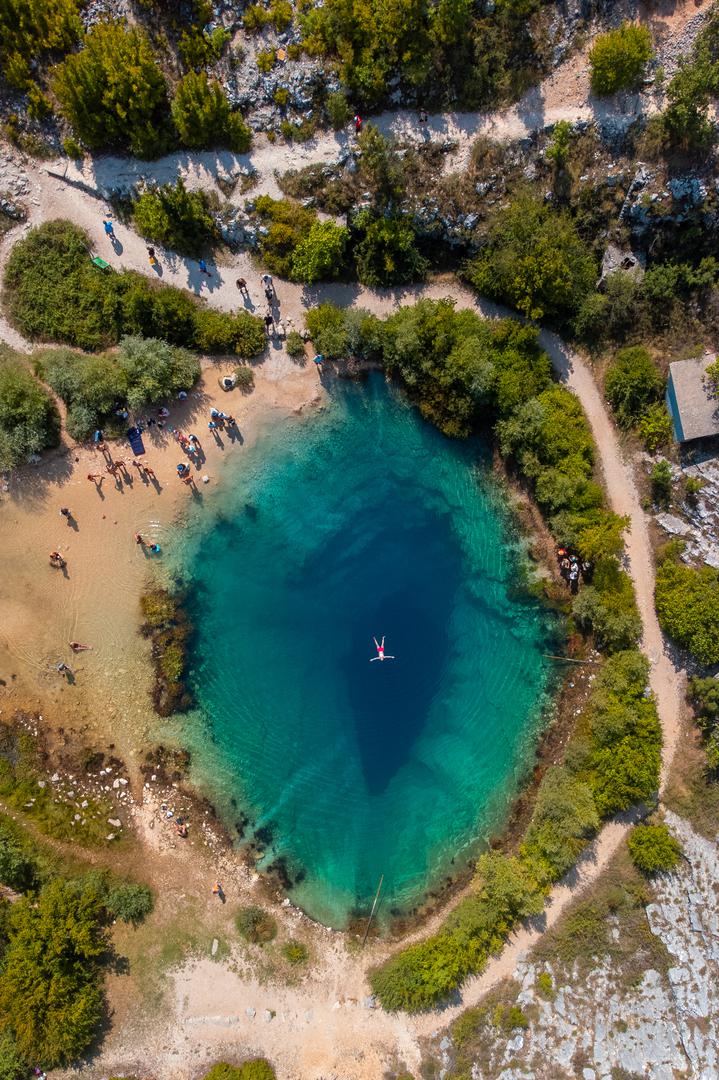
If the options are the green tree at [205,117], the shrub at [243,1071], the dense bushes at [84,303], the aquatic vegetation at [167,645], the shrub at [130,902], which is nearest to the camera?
the green tree at [205,117]

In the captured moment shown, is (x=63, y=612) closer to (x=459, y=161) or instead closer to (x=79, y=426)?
(x=79, y=426)

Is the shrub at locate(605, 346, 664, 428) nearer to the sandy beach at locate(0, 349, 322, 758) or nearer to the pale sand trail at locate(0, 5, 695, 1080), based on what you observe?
the pale sand trail at locate(0, 5, 695, 1080)

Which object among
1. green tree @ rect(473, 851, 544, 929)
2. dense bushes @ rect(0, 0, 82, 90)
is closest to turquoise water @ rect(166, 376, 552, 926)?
green tree @ rect(473, 851, 544, 929)

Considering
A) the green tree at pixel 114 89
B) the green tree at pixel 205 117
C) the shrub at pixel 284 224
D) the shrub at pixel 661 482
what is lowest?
the shrub at pixel 661 482

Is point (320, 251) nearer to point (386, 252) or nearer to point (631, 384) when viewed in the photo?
point (386, 252)

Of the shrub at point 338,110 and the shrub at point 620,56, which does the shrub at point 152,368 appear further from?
the shrub at point 620,56

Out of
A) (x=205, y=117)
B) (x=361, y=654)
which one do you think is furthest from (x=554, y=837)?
(x=205, y=117)

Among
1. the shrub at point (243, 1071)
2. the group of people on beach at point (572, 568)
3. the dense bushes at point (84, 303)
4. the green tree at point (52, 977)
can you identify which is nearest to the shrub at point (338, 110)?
the dense bushes at point (84, 303)
